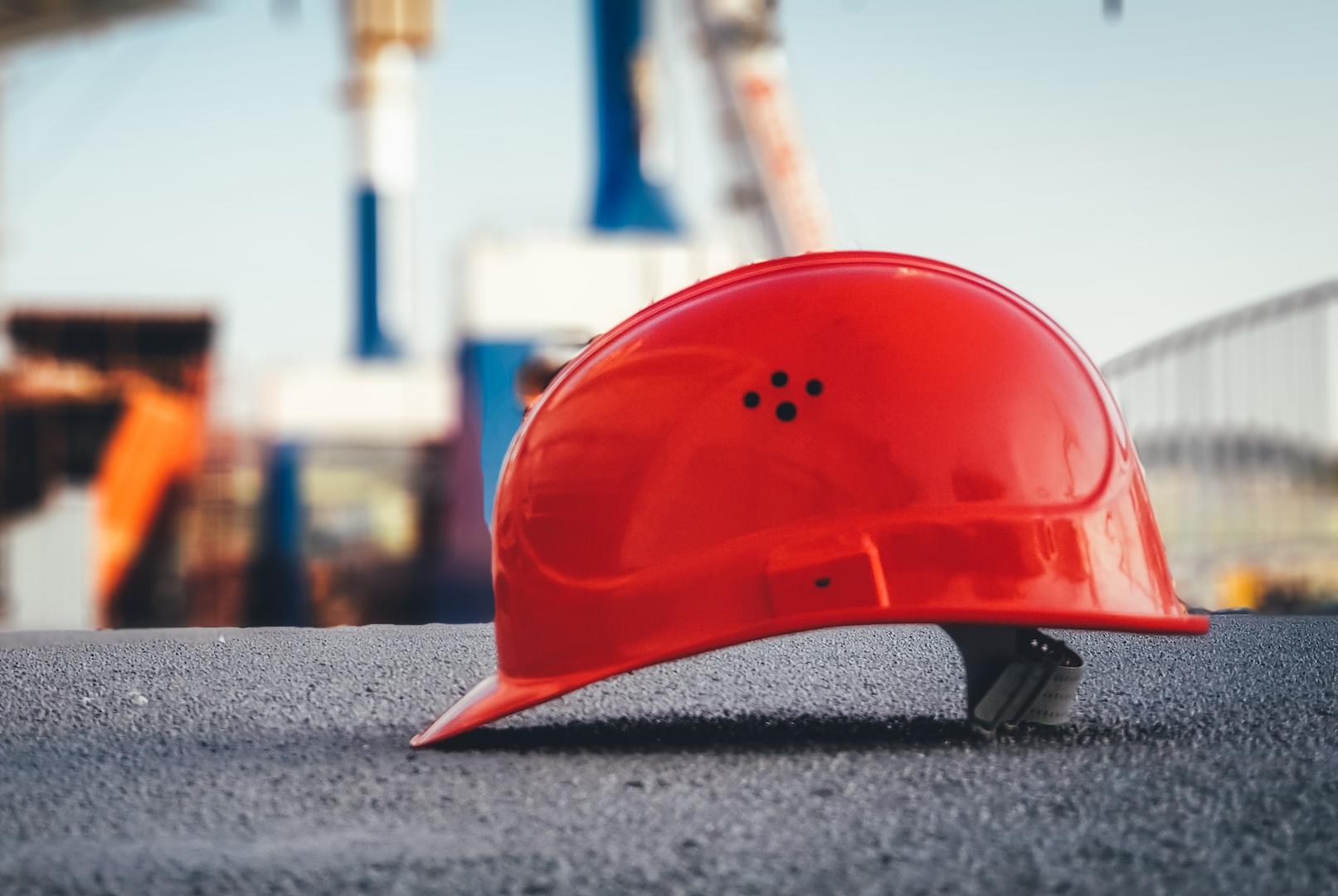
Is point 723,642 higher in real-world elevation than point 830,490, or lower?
lower

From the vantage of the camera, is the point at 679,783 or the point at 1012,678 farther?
the point at 1012,678

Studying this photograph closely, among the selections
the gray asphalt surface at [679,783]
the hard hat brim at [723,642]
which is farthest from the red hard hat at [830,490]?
the gray asphalt surface at [679,783]

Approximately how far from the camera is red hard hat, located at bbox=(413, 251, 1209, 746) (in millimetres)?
1659

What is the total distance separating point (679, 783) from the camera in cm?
144

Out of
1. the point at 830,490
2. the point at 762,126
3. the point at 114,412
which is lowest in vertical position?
the point at 114,412

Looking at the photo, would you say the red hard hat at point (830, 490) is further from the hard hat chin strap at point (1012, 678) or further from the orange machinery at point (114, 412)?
the orange machinery at point (114, 412)

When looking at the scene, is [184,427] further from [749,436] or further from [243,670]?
[749,436]

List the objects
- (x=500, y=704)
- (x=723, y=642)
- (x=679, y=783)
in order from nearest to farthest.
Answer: (x=679, y=783) < (x=723, y=642) < (x=500, y=704)

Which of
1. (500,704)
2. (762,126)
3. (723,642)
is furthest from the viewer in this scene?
(762,126)

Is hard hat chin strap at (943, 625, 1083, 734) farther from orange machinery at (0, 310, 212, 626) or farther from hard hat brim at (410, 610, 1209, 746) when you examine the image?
orange machinery at (0, 310, 212, 626)

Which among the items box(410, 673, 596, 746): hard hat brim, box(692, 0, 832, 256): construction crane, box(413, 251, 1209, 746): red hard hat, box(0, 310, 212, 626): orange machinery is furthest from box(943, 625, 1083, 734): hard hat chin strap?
box(0, 310, 212, 626): orange machinery

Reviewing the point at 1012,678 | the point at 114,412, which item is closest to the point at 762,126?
the point at 114,412

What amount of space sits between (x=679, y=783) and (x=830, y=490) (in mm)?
424

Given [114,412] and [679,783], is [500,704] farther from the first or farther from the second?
[114,412]
